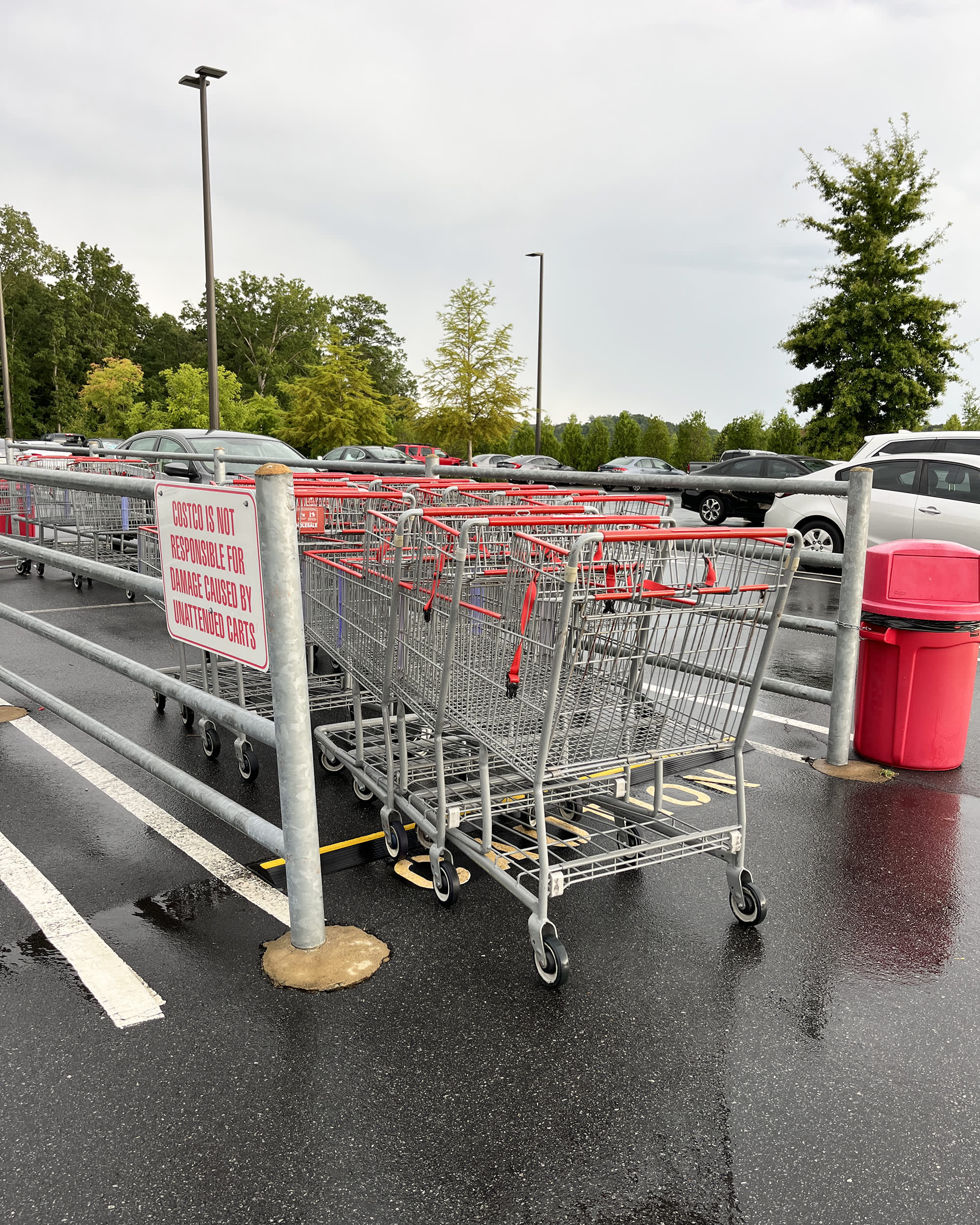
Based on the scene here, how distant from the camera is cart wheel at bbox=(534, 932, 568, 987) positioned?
287cm

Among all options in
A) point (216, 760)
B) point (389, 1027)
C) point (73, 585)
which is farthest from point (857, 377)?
point (389, 1027)

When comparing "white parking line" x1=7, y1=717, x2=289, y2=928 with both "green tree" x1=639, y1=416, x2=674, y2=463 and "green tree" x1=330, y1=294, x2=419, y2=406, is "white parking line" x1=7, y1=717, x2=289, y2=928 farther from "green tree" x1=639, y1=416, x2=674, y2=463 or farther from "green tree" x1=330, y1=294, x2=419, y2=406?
"green tree" x1=330, y1=294, x2=419, y2=406

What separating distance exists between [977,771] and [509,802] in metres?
2.66

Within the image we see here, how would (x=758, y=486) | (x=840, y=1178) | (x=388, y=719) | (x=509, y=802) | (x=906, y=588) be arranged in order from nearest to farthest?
(x=840, y=1178), (x=388, y=719), (x=509, y=802), (x=906, y=588), (x=758, y=486)

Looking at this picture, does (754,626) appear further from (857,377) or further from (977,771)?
(857,377)

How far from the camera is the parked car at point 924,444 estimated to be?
475 inches

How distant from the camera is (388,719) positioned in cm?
374

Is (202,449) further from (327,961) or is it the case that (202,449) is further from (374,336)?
(374,336)

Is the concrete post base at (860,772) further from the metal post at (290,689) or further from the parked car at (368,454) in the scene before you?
the parked car at (368,454)

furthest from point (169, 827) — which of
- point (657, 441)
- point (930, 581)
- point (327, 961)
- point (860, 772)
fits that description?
point (657, 441)

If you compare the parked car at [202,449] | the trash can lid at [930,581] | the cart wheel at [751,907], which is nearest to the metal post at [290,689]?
the cart wheel at [751,907]

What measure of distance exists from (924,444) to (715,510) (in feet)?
23.8

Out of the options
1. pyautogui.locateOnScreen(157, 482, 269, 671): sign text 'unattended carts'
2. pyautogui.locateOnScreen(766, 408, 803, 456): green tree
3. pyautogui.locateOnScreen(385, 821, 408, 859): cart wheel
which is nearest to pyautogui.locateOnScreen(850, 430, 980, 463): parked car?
pyautogui.locateOnScreen(385, 821, 408, 859): cart wheel

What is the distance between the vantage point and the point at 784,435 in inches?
1348
